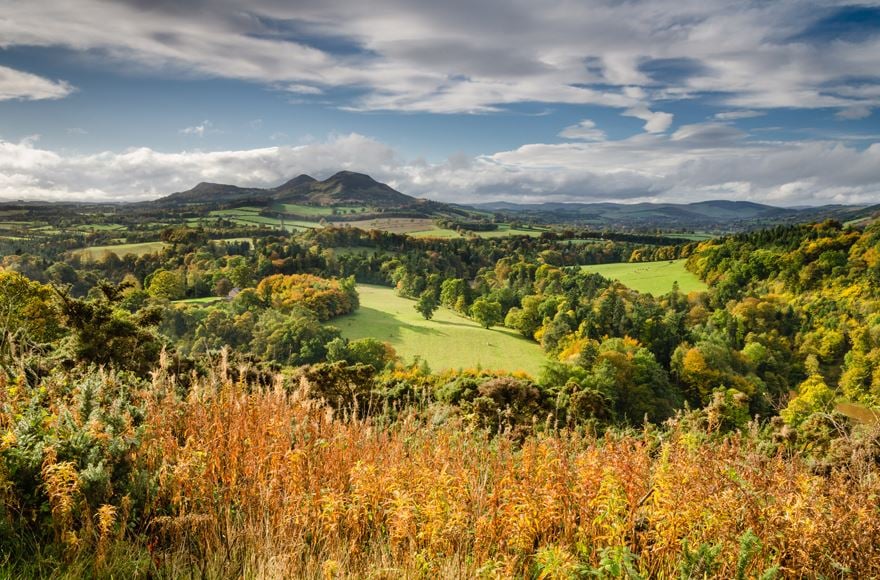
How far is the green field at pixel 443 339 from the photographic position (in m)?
59.2

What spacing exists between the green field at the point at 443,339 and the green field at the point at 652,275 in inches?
1703

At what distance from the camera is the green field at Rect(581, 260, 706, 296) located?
101 m

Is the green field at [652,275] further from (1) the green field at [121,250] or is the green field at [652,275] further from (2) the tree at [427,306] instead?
(1) the green field at [121,250]

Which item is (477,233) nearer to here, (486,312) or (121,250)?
(486,312)

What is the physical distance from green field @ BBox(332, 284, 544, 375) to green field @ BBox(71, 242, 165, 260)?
4533cm

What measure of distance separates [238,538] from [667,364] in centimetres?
7809

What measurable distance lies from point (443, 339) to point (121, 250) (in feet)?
222

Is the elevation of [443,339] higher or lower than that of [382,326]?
lower

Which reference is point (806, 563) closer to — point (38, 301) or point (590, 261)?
point (38, 301)

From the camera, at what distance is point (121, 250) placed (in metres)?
90.0

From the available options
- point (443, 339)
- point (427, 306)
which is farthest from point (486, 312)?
point (443, 339)

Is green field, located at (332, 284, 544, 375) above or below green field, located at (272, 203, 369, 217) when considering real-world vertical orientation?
below

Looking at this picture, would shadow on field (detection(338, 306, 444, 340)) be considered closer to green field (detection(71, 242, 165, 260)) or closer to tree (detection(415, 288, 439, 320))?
tree (detection(415, 288, 439, 320))

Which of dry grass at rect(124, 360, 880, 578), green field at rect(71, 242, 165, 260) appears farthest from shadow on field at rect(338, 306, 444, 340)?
dry grass at rect(124, 360, 880, 578)
